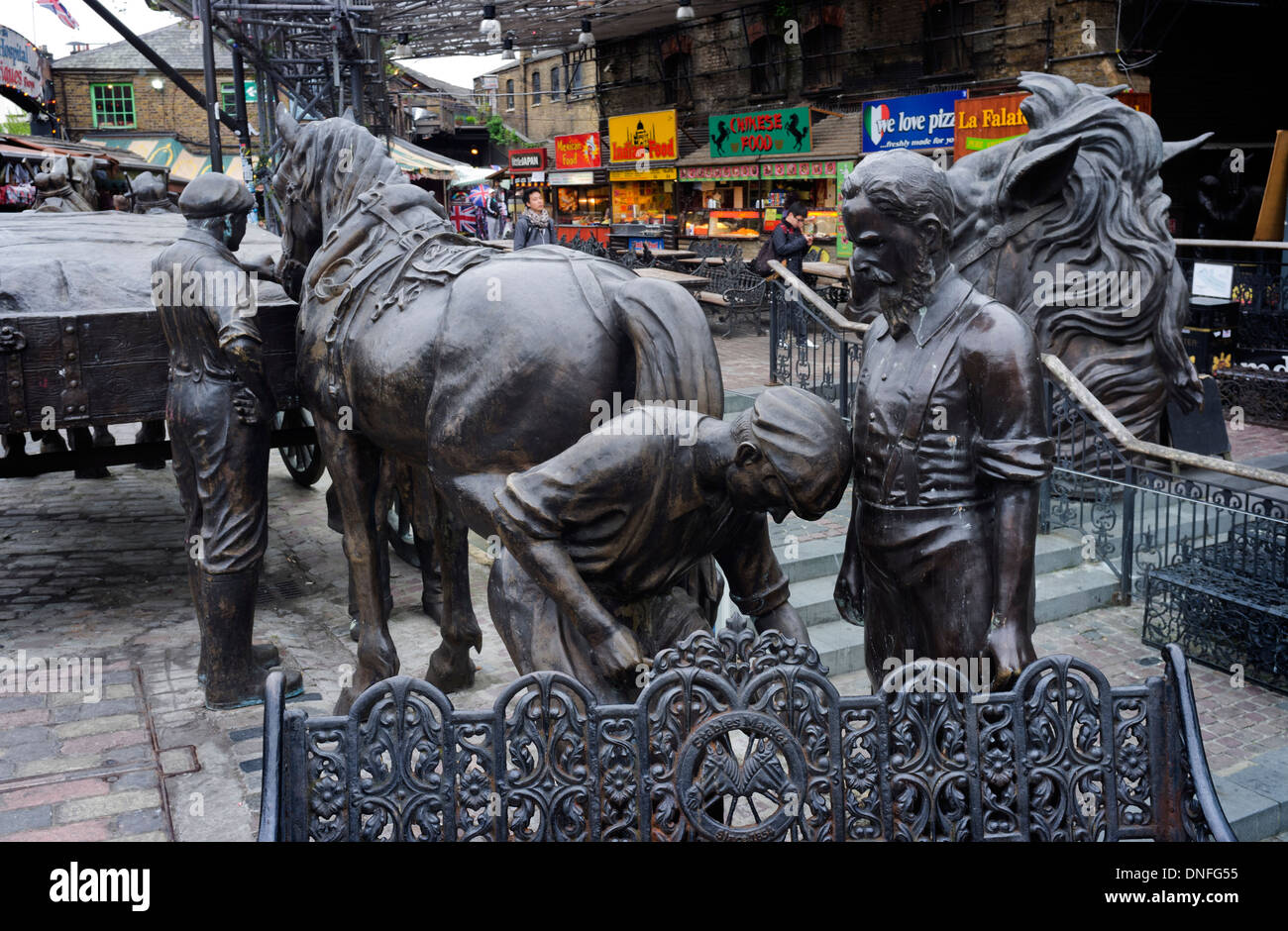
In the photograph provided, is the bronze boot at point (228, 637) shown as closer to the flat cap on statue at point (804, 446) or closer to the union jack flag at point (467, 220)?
the flat cap on statue at point (804, 446)

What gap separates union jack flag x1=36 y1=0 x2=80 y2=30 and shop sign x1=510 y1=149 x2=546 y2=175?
10.7m

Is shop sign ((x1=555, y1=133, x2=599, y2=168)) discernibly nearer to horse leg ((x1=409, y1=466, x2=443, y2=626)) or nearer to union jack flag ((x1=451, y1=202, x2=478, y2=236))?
union jack flag ((x1=451, y1=202, x2=478, y2=236))

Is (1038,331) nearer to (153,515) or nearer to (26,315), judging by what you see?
(26,315)

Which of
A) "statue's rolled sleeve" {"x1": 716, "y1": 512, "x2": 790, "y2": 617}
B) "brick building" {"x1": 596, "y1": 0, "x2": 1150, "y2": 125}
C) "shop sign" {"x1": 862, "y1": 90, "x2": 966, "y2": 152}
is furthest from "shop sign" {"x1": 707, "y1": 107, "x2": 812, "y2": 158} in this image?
"statue's rolled sleeve" {"x1": 716, "y1": 512, "x2": 790, "y2": 617}

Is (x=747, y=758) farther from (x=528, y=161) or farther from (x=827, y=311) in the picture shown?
(x=528, y=161)

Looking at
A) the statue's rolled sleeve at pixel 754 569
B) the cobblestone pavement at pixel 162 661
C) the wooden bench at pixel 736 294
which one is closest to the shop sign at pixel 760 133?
the wooden bench at pixel 736 294

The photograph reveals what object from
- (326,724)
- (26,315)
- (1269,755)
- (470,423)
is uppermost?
Answer: (26,315)

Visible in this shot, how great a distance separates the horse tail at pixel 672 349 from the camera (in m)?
3.45

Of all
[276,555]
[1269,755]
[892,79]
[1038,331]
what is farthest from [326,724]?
[892,79]

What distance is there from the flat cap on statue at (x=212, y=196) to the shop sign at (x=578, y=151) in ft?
74.0

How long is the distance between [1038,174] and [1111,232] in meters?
0.86

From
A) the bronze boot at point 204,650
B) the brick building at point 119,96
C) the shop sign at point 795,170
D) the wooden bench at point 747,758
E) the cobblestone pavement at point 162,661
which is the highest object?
the brick building at point 119,96
